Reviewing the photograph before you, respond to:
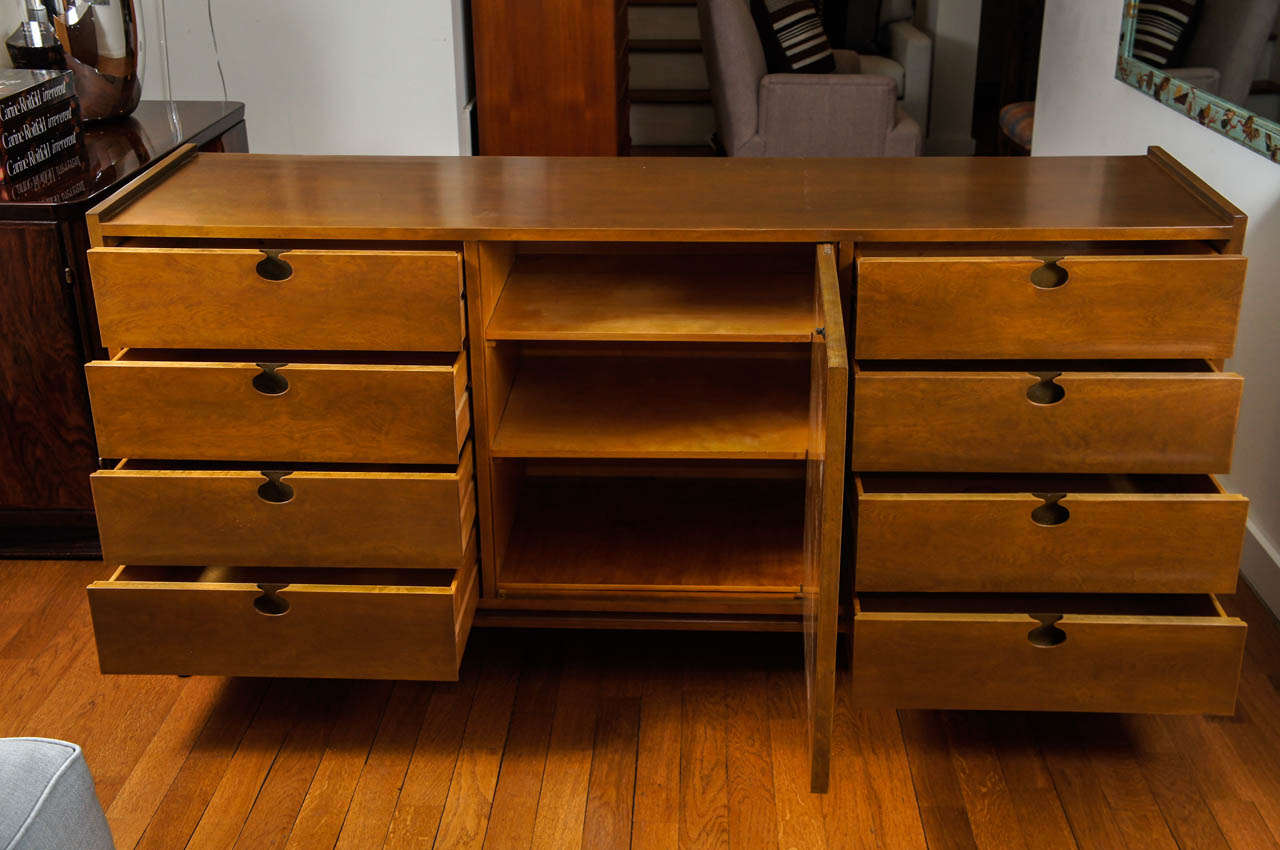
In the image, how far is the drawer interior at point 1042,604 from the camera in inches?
66.1

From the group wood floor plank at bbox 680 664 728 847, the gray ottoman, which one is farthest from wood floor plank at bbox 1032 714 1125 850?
Answer: the gray ottoman

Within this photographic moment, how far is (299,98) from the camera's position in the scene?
3309 millimetres

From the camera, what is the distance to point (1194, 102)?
2.36 metres

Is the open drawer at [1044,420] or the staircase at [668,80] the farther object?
the staircase at [668,80]

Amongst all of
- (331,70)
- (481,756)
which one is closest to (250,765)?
(481,756)

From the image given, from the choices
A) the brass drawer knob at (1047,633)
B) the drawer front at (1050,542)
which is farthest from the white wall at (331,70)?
the brass drawer knob at (1047,633)

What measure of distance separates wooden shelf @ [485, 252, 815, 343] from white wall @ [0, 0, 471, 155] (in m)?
1.53

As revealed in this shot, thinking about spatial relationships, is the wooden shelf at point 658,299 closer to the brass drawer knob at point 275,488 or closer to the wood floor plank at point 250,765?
the brass drawer knob at point 275,488

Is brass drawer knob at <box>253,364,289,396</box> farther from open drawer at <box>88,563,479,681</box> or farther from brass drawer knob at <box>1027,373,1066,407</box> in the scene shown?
brass drawer knob at <box>1027,373,1066,407</box>

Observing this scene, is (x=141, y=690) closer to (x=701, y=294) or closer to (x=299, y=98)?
(x=701, y=294)

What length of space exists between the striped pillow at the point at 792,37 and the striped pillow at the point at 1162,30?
5.56ft

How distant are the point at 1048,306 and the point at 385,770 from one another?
103cm

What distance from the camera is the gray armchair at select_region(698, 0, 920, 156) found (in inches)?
157

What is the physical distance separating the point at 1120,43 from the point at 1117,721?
164cm
